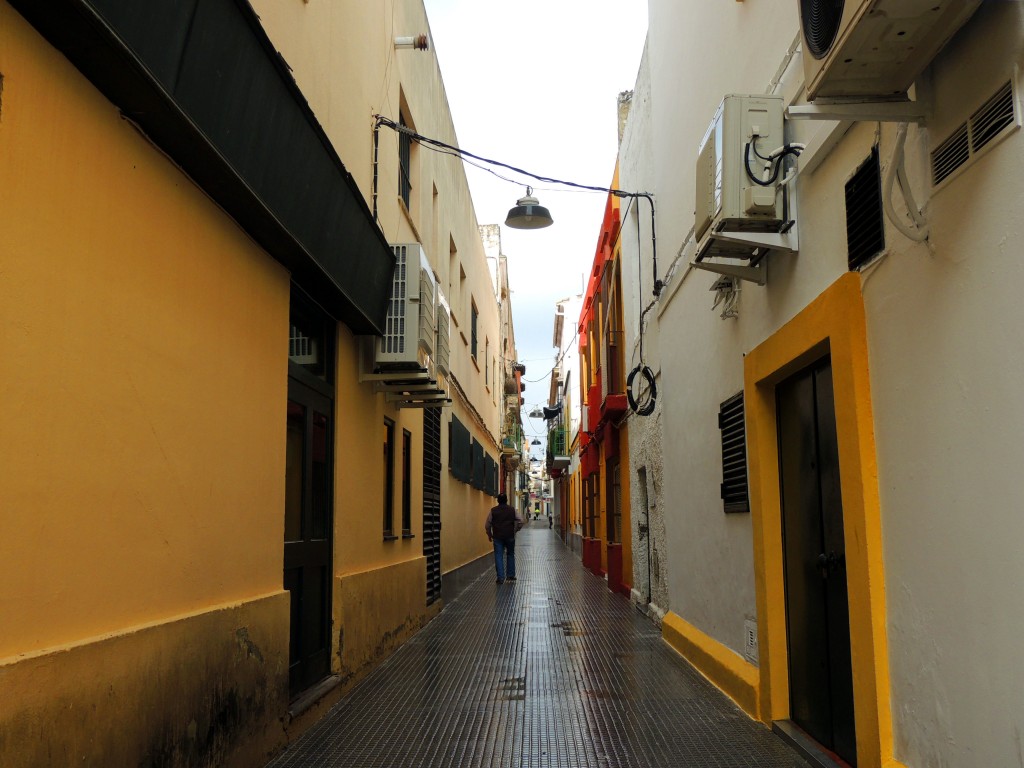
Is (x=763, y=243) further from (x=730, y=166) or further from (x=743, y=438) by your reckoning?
(x=743, y=438)

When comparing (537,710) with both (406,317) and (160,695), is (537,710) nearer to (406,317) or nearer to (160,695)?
(160,695)

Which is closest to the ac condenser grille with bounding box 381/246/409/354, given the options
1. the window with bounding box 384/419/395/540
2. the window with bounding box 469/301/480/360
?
the window with bounding box 384/419/395/540

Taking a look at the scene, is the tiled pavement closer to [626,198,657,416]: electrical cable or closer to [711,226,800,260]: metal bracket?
[626,198,657,416]: electrical cable

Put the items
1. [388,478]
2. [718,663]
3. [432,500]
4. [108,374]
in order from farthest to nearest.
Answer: [432,500], [388,478], [718,663], [108,374]

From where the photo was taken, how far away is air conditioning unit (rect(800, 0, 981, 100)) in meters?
2.93

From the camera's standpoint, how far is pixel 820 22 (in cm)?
340

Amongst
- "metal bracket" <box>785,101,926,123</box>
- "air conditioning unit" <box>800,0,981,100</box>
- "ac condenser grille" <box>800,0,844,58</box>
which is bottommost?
"metal bracket" <box>785,101,926,123</box>

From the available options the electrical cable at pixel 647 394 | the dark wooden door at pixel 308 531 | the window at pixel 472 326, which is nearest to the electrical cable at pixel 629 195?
the electrical cable at pixel 647 394

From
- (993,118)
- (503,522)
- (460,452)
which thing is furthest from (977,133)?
(460,452)

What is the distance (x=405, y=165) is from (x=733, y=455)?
18.2 feet

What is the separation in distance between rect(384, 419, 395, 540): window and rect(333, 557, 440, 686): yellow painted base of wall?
1.43ft

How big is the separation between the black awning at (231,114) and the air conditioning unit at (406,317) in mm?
1050

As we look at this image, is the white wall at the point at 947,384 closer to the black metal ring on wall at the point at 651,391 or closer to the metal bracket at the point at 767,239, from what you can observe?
the metal bracket at the point at 767,239

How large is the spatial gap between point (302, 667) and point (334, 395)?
2.05m
